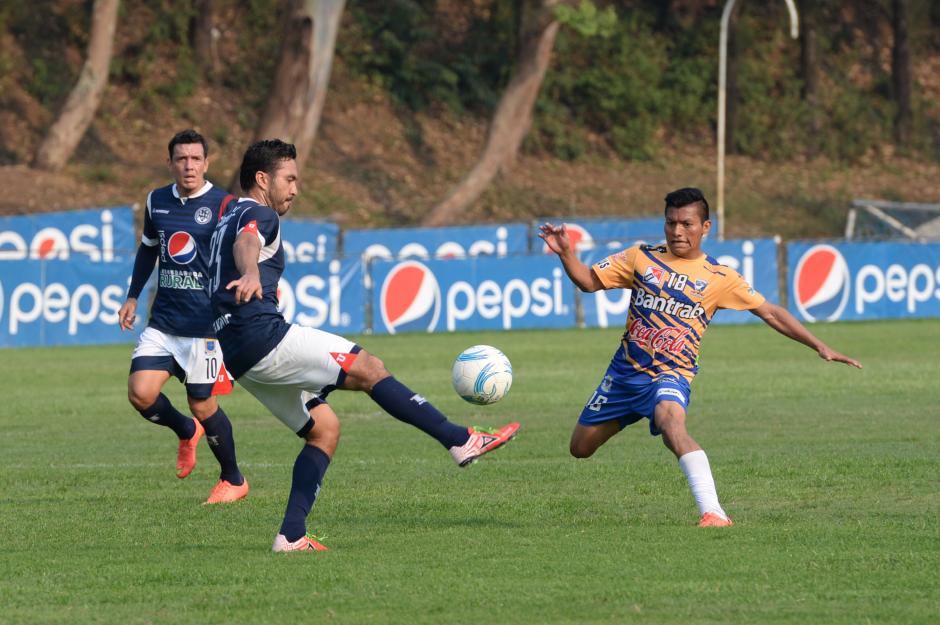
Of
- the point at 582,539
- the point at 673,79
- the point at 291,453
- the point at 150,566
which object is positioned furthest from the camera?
the point at 673,79

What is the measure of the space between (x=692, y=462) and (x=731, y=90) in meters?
41.1

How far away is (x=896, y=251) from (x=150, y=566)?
87.6 ft

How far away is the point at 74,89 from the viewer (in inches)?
1433

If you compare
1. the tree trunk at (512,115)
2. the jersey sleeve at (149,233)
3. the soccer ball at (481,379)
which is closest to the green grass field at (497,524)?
the soccer ball at (481,379)

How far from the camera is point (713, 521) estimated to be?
7953mm

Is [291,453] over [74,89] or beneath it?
beneath

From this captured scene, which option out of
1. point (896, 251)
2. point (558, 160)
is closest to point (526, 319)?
point (896, 251)

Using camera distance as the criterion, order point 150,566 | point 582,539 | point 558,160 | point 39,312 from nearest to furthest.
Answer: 1. point 150,566
2. point 582,539
3. point 39,312
4. point 558,160

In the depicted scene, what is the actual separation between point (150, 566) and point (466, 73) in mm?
39481

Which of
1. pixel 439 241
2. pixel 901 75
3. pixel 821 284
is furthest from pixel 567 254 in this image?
pixel 901 75

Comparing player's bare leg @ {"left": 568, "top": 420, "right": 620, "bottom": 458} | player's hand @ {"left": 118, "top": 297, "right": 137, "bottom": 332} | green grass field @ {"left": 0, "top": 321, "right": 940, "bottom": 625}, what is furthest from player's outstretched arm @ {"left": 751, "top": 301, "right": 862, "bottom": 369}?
player's hand @ {"left": 118, "top": 297, "right": 137, "bottom": 332}

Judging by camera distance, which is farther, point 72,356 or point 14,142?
point 14,142

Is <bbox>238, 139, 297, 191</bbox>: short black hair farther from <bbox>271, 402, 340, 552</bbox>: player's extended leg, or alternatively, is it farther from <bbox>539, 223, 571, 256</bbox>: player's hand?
<bbox>539, 223, 571, 256</bbox>: player's hand

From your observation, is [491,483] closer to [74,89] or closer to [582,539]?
[582,539]
